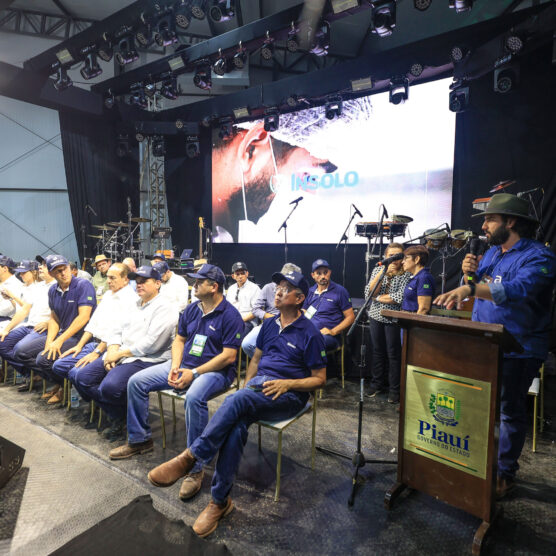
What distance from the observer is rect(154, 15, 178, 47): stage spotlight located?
566 centimetres

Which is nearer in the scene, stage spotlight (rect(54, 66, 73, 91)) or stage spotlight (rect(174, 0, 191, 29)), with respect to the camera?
stage spotlight (rect(174, 0, 191, 29))

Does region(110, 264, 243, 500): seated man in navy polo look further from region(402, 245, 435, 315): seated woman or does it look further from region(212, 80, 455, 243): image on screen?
region(212, 80, 455, 243): image on screen

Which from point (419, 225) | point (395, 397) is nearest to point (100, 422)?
point (395, 397)

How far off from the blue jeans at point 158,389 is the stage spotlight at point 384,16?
4.90m

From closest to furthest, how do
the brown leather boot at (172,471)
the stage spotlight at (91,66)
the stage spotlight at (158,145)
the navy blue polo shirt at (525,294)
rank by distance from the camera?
the navy blue polo shirt at (525,294) → the brown leather boot at (172,471) → the stage spotlight at (91,66) → the stage spotlight at (158,145)

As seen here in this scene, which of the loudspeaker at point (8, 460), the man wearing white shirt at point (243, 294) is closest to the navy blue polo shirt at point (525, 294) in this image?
the loudspeaker at point (8, 460)

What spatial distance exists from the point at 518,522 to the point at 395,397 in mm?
1719

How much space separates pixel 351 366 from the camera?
4473 millimetres

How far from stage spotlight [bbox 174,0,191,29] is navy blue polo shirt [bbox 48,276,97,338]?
4389 millimetres

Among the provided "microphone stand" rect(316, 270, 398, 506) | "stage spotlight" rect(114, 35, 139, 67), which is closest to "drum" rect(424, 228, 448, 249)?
"microphone stand" rect(316, 270, 398, 506)

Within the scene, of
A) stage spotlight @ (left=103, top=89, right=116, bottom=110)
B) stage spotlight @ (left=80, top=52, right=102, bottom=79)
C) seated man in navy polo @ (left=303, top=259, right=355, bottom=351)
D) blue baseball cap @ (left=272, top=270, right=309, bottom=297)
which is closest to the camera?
blue baseball cap @ (left=272, top=270, right=309, bottom=297)

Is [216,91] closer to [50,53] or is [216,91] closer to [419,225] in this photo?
[50,53]

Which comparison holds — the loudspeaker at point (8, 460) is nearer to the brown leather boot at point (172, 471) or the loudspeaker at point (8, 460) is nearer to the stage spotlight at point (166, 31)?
the brown leather boot at point (172, 471)

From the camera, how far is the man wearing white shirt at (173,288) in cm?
498
